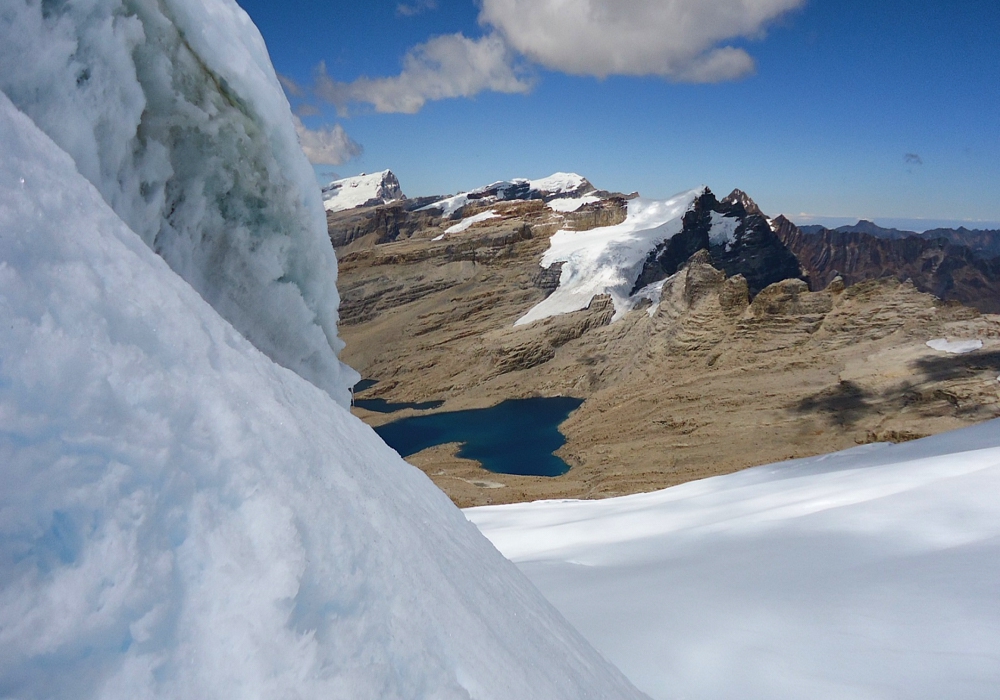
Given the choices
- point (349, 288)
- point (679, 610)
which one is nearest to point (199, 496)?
point (679, 610)

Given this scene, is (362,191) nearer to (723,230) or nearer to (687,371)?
(723,230)

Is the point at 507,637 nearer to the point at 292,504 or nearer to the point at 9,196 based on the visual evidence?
the point at 292,504

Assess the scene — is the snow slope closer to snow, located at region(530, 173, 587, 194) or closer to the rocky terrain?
the rocky terrain

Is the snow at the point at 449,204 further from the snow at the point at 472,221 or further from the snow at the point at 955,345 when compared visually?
the snow at the point at 955,345

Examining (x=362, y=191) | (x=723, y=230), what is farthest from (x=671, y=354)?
(x=362, y=191)

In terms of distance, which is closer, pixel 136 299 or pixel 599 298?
pixel 136 299

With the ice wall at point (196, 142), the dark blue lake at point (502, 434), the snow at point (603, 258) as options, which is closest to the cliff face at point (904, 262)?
the snow at point (603, 258)

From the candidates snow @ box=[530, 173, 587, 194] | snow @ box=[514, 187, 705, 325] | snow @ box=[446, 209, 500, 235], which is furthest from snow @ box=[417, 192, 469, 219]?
snow @ box=[514, 187, 705, 325]
